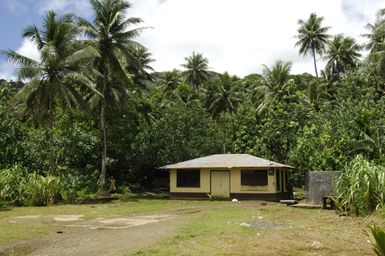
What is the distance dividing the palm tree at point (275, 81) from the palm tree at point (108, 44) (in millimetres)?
15465

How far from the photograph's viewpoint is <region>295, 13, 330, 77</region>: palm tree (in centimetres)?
4988

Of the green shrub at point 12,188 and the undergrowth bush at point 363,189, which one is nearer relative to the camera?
the undergrowth bush at point 363,189

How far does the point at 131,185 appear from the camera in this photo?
37906 millimetres

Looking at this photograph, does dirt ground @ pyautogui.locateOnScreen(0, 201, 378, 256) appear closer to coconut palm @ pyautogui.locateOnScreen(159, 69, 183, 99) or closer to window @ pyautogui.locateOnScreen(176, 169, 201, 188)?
window @ pyautogui.locateOnScreen(176, 169, 201, 188)

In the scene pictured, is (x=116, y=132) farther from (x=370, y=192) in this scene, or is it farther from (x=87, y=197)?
(x=370, y=192)

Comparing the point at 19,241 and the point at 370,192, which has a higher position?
the point at 370,192

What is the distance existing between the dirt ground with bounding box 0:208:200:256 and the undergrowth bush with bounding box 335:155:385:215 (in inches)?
239

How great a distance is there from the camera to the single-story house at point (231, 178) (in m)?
28.1

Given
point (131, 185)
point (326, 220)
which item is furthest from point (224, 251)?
point (131, 185)

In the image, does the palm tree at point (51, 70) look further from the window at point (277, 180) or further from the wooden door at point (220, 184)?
the window at point (277, 180)

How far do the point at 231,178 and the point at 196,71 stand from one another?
30.4 meters

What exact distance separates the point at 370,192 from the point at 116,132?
74.8ft

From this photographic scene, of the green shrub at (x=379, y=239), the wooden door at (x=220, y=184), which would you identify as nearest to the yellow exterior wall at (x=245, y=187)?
the wooden door at (x=220, y=184)

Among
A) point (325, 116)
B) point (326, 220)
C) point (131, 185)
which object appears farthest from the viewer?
point (131, 185)
